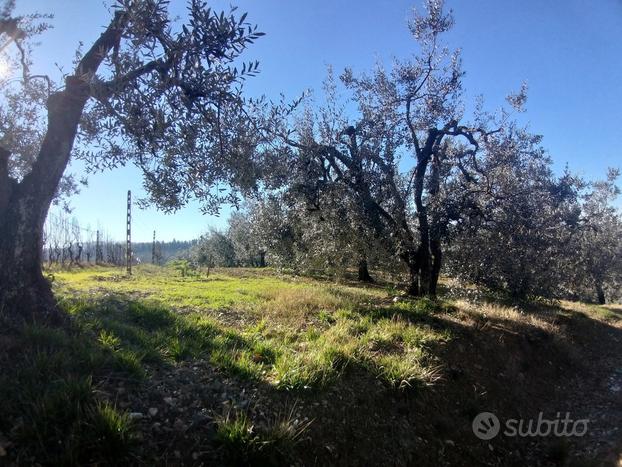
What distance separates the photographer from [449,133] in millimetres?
15406

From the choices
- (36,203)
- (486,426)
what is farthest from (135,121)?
(486,426)

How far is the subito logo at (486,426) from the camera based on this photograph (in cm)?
661

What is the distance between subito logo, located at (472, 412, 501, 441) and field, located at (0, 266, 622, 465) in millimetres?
137

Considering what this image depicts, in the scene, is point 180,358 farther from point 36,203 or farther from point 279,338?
point 36,203

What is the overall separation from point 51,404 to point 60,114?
15.4ft

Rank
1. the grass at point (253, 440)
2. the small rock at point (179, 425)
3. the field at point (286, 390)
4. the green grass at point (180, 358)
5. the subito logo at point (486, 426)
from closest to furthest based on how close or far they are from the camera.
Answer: the green grass at point (180, 358)
the field at point (286, 390)
the grass at point (253, 440)
the small rock at point (179, 425)
the subito logo at point (486, 426)

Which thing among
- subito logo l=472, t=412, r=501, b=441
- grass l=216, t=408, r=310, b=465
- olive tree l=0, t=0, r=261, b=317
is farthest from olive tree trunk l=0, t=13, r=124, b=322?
subito logo l=472, t=412, r=501, b=441

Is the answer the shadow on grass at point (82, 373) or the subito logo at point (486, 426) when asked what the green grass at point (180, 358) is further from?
the subito logo at point (486, 426)

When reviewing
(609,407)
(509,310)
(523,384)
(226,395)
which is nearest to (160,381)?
(226,395)

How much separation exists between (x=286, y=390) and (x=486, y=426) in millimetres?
3836

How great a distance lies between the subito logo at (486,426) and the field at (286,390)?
0.14 meters

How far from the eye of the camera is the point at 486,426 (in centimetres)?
682

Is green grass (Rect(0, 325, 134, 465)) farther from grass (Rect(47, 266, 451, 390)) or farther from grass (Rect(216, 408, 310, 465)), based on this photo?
grass (Rect(216, 408, 310, 465))

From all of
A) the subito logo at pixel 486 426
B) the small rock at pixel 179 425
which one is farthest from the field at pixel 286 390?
the subito logo at pixel 486 426
